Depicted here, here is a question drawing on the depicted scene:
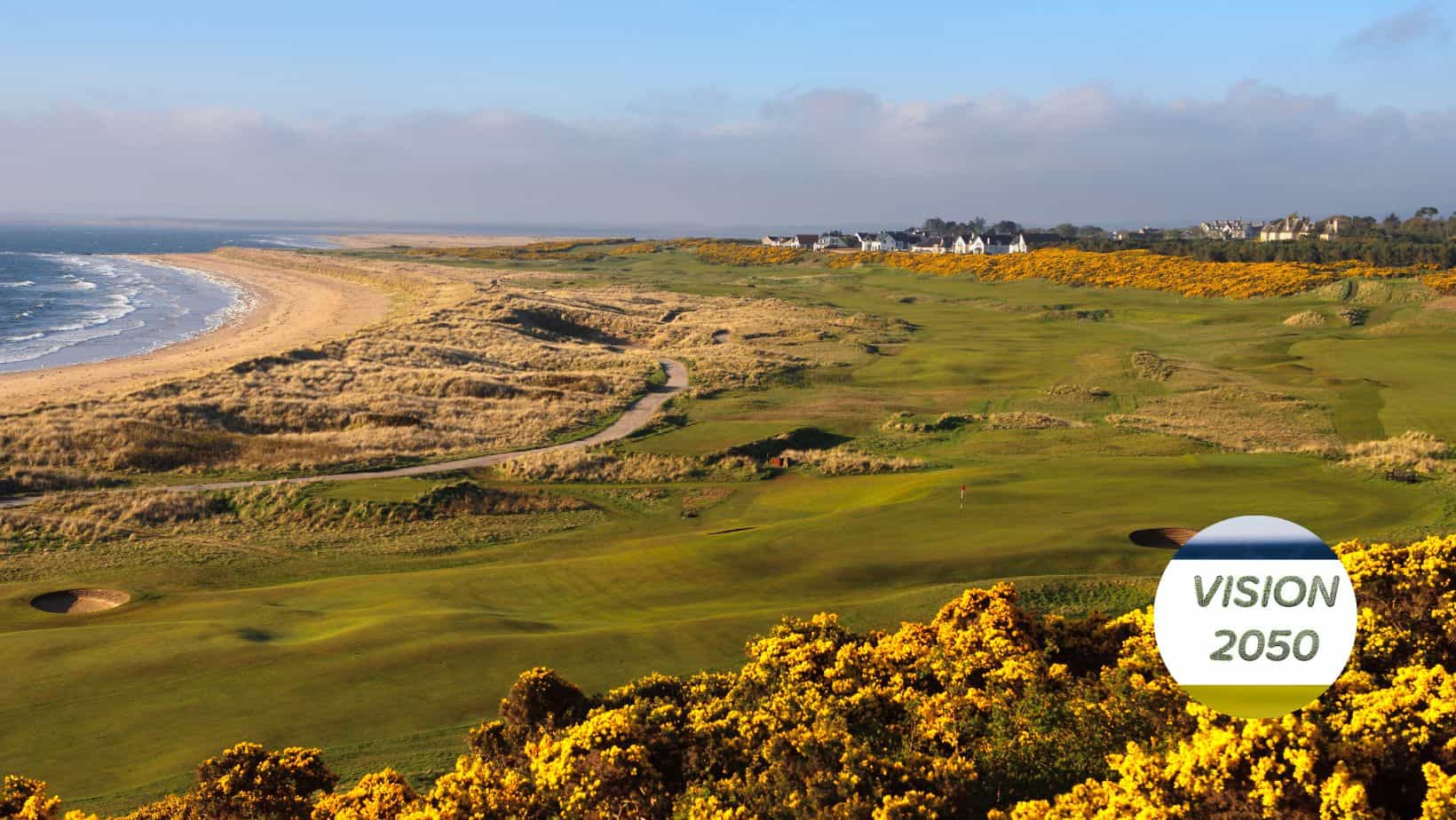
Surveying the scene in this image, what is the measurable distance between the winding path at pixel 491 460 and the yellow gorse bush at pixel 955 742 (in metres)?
28.9

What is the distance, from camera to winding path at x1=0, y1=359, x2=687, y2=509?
39.6 m

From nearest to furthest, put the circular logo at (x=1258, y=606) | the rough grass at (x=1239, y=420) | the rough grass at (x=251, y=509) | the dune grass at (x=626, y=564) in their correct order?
the circular logo at (x=1258, y=606), the dune grass at (x=626, y=564), the rough grass at (x=251, y=509), the rough grass at (x=1239, y=420)

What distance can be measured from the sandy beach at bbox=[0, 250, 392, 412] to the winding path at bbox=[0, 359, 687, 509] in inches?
625

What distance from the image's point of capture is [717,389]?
2483 inches

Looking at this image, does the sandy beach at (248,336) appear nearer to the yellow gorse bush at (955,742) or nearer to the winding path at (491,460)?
the winding path at (491,460)

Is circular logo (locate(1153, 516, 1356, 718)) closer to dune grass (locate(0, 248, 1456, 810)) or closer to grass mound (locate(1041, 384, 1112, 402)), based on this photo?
dune grass (locate(0, 248, 1456, 810))

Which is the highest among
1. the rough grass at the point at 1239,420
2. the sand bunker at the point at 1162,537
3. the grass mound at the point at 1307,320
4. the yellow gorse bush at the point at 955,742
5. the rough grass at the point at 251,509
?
the grass mound at the point at 1307,320

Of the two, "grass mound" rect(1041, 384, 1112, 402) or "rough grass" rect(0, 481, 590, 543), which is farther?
"grass mound" rect(1041, 384, 1112, 402)

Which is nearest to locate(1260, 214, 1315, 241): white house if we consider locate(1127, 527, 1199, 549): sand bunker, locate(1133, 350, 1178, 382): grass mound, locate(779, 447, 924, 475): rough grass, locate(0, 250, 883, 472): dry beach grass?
locate(0, 250, 883, 472): dry beach grass

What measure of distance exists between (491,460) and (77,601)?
786 inches

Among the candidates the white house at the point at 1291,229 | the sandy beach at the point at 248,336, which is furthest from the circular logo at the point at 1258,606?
the white house at the point at 1291,229

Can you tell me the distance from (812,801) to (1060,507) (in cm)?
2139

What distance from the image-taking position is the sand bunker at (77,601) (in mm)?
26125

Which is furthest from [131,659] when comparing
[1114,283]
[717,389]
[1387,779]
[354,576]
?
[1114,283]
